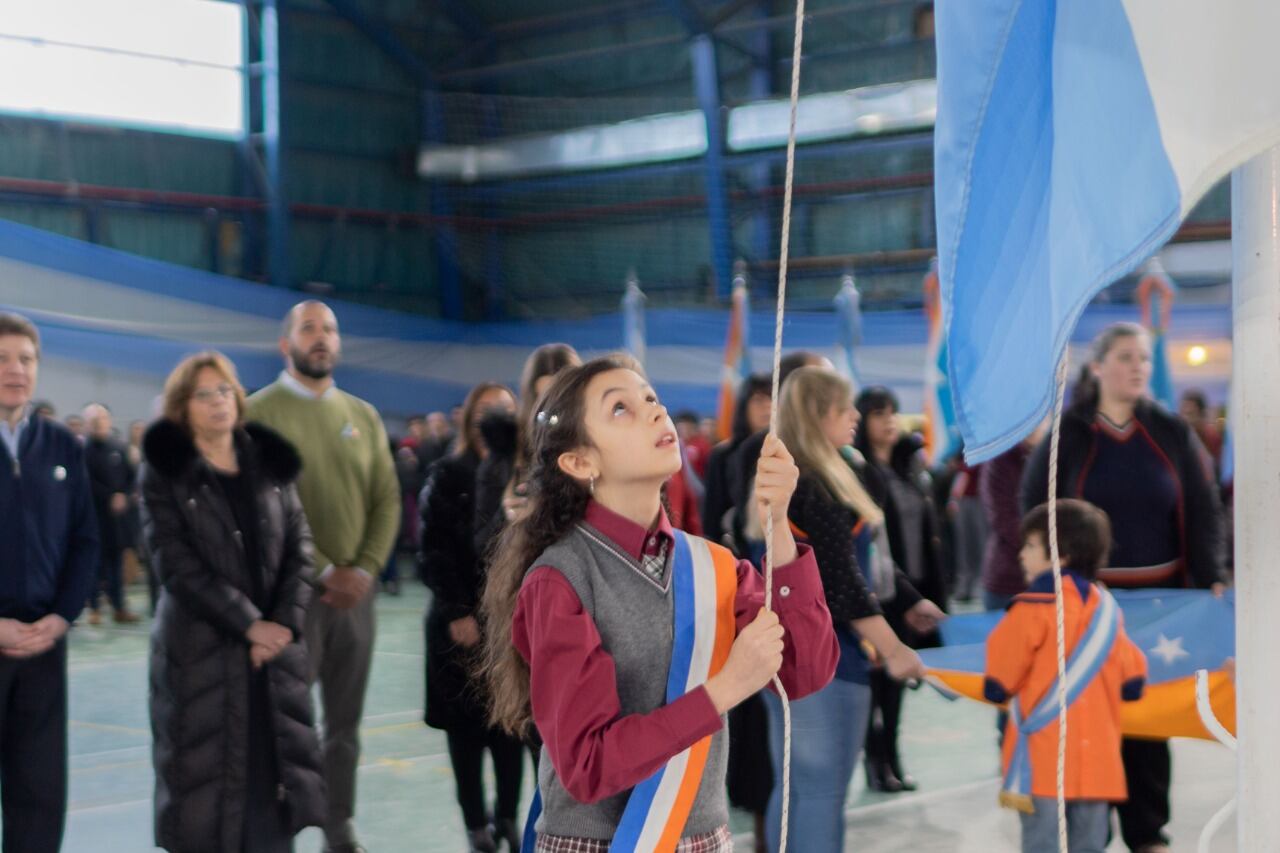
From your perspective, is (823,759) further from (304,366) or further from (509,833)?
(304,366)

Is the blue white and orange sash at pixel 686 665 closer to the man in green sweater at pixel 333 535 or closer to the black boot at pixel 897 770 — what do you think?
the man in green sweater at pixel 333 535

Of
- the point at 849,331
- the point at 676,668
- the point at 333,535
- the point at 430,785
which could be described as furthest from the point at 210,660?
the point at 849,331

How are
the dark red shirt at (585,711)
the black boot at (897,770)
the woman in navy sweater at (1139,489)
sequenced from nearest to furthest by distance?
the dark red shirt at (585,711), the woman in navy sweater at (1139,489), the black boot at (897,770)

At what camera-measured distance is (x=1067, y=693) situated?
10.7 feet

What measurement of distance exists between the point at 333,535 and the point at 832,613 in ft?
4.85

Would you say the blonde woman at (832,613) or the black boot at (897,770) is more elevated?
the blonde woman at (832,613)

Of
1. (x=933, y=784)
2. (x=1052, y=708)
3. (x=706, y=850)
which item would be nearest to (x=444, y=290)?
(x=933, y=784)

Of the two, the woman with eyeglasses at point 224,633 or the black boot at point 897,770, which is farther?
the black boot at point 897,770

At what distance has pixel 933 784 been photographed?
192 inches

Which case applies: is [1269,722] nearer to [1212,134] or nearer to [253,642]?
[1212,134]

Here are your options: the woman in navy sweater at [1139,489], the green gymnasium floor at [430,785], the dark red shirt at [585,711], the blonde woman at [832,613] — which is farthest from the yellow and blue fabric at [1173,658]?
the dark red shirt at [585,711]

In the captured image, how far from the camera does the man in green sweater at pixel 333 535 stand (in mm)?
3980

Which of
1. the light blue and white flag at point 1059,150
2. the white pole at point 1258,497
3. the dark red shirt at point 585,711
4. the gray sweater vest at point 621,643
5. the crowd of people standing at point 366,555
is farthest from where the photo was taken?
the crowd of people standing at point 366,555

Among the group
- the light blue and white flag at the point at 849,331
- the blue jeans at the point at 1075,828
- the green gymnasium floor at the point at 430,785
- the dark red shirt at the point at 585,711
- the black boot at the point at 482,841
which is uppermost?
the light blue and white flag at the point at 849,331
